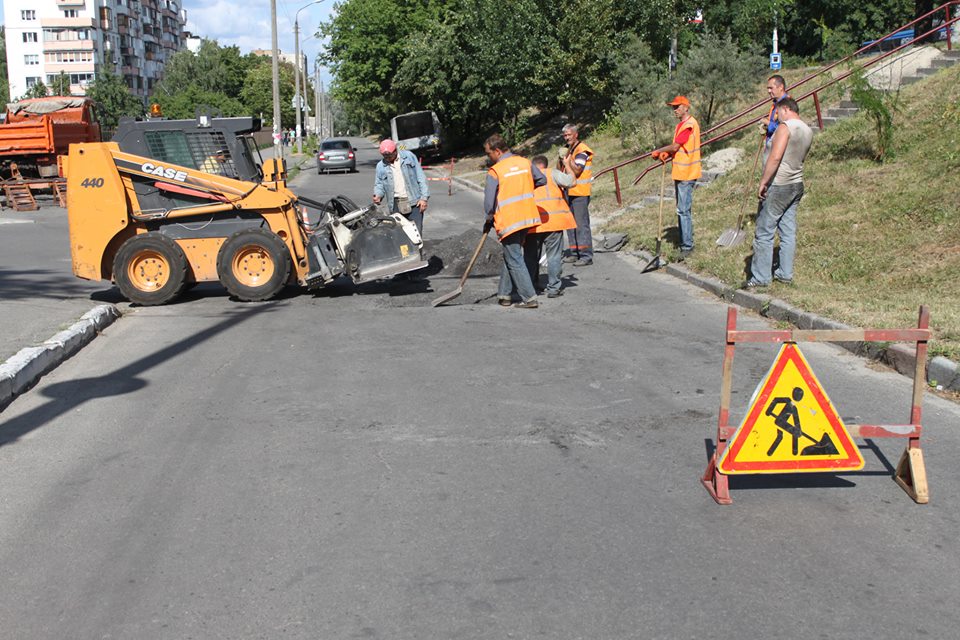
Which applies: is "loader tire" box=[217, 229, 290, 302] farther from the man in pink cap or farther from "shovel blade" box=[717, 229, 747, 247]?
"shovel blade" box=[717, 229, 747, 247]

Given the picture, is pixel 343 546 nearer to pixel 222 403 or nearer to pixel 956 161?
pixel 222 403

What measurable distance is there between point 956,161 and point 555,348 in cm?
748

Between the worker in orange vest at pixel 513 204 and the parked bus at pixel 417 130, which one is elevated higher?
the parked bus at pixel 417 130

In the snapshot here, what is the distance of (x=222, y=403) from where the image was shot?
7070 mm

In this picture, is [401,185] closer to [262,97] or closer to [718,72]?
[718,72]

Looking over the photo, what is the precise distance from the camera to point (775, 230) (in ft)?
34.5

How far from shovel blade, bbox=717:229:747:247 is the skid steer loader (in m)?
4.05

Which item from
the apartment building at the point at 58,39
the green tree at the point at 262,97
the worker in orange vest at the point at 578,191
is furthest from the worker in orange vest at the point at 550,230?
the apartment building at the point at 58,39

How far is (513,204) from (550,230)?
76 centimetres

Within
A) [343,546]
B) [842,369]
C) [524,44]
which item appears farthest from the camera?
[524,44]

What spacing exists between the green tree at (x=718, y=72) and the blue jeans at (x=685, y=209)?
11.0 m

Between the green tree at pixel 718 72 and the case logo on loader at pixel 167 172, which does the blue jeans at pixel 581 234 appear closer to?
the case logo on loader at pixel 167 172

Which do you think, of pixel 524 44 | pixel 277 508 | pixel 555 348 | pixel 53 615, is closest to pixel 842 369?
pixel 555 348

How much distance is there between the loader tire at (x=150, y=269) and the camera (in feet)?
36.4
